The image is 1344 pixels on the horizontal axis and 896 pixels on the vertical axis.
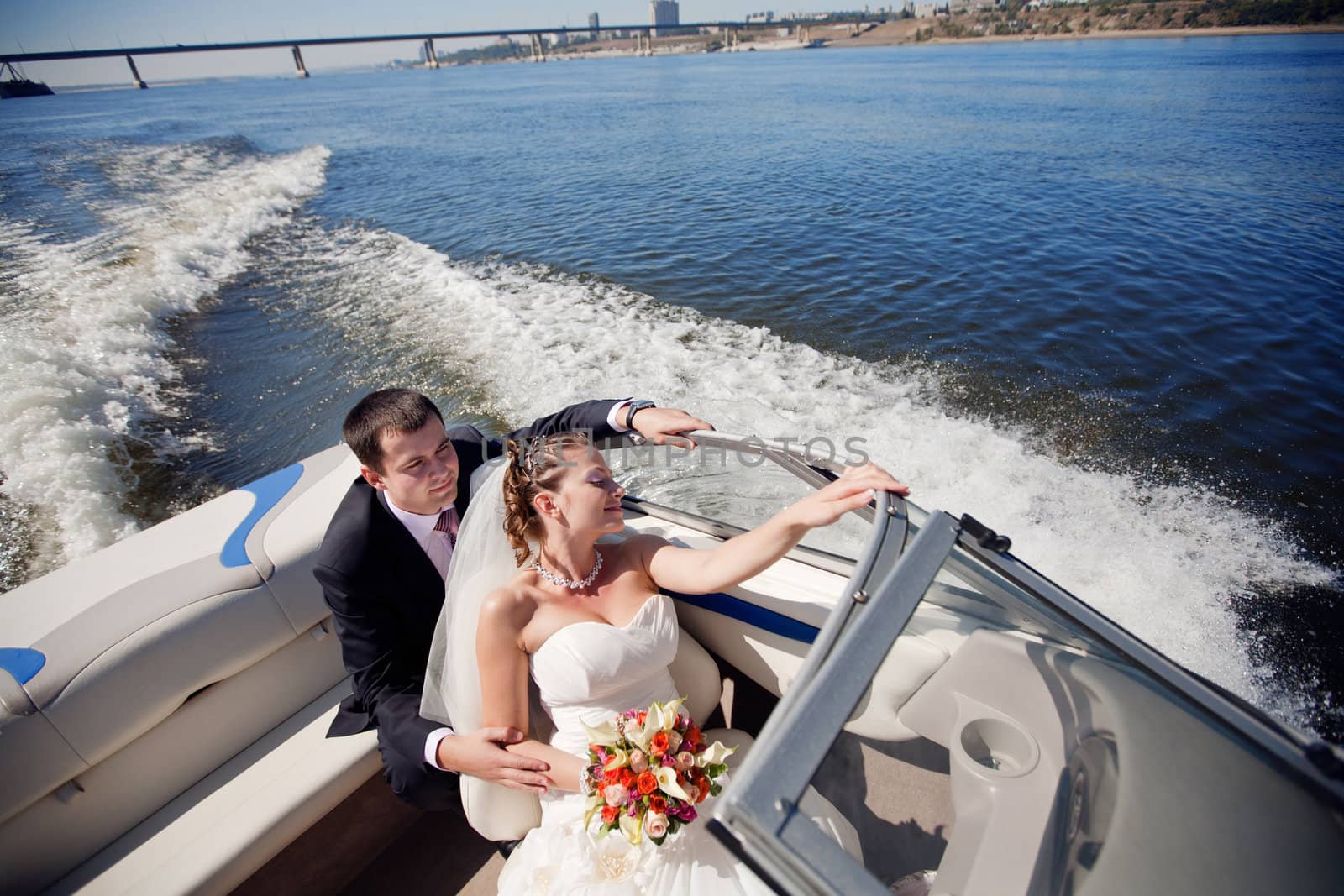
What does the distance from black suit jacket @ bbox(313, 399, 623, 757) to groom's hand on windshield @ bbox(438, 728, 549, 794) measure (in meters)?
0.16

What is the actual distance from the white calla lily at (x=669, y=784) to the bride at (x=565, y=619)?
0.20 meters

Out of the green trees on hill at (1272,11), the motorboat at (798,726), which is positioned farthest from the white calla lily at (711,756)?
the green trees on hill at (1272,11)

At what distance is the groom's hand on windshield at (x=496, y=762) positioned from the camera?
1718 millimetres

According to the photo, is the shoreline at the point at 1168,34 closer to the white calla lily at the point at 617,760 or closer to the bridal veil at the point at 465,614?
the bridal veil at the point at 465,614

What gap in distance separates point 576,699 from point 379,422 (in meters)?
1.01

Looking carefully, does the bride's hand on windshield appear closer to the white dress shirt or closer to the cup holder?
the cup holder

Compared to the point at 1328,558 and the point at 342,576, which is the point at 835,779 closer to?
the point at 342,576

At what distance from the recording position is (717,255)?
9883 millimetres

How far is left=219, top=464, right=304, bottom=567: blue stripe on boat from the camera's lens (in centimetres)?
217

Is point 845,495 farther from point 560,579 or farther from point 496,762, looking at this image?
point 496,762

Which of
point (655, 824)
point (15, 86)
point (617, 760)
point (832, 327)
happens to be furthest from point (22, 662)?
point (15, 86)

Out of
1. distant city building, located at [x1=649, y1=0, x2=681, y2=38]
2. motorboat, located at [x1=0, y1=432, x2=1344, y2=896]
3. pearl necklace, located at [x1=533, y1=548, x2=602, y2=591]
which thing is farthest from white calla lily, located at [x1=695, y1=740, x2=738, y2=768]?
distant city building, located at [x1=649, y1=0, x2=681, y2=38]

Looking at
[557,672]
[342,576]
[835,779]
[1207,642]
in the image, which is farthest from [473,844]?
[1207,642]

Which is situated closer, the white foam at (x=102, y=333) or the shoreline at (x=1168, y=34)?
the white foam at (x=102, y=333)
